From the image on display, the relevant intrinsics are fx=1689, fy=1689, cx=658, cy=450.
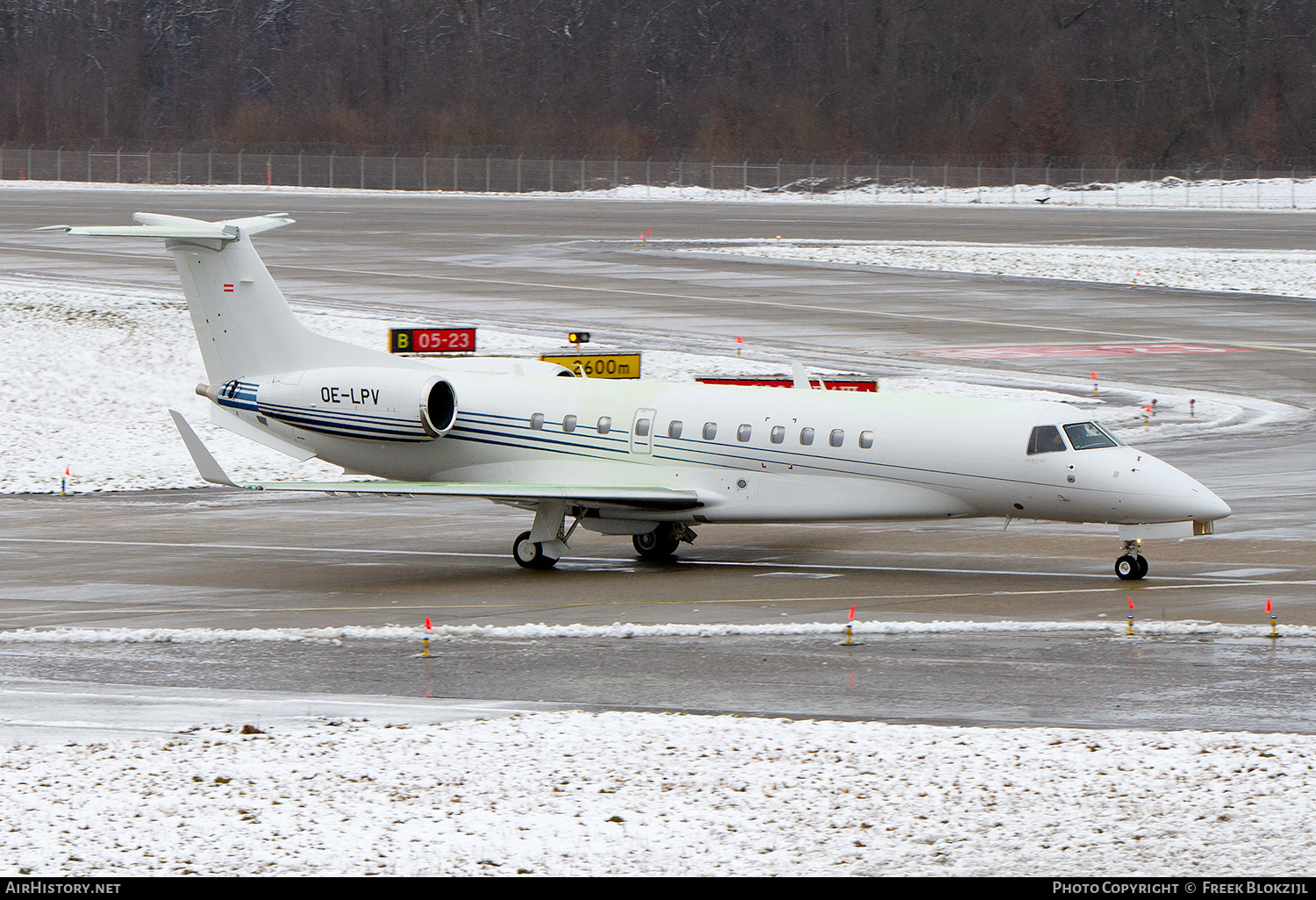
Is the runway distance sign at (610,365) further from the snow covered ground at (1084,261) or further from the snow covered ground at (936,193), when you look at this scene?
the snow covered ground at (936,193)

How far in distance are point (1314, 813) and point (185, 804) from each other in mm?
7240

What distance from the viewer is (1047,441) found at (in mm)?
20984

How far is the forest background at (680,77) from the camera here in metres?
115

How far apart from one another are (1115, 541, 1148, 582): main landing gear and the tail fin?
1130cm

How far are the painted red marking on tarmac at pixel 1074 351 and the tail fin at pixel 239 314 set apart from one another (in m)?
21.2

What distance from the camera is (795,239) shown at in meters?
70.8

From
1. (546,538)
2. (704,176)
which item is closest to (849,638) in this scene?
(546,538)

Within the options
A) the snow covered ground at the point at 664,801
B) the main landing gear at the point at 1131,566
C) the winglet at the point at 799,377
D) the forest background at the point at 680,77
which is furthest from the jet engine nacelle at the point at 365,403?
the forest background at the point at 680,77

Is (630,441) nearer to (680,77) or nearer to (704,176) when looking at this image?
(704,176)

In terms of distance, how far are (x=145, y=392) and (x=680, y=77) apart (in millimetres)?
101561

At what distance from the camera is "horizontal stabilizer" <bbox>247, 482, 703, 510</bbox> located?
872 inches

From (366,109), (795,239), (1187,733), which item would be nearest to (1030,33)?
(366,109)

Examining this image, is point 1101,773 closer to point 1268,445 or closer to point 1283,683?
point 1283,683

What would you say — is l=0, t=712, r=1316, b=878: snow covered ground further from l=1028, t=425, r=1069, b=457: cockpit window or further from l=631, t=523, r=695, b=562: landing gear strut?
l=631, t=523, r=695, b=562: landing gear strut
